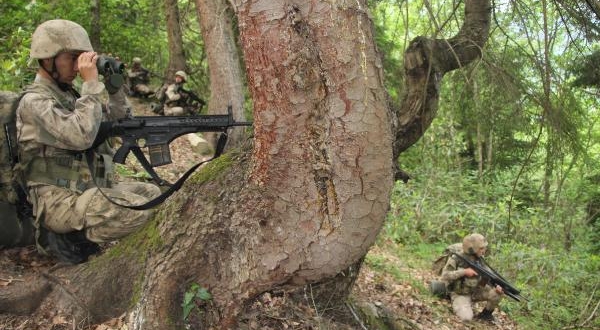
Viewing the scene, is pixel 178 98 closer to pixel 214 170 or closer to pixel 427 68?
pixel 427 68

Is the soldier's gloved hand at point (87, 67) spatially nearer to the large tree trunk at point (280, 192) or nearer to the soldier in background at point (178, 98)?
the large tree trunk at point (280, 192)

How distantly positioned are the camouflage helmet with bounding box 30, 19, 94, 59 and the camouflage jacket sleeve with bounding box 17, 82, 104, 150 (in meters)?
0.34

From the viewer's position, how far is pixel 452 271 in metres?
7.09

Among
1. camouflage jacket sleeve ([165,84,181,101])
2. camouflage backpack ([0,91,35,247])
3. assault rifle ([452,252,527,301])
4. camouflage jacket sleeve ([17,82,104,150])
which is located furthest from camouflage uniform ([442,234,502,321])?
camouflage jacket sleeve ([165,84,181,101])

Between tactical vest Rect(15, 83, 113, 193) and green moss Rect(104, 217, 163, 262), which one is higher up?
tactical vest Rect(15, 83, 113, 193)

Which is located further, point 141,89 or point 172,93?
point 141,89

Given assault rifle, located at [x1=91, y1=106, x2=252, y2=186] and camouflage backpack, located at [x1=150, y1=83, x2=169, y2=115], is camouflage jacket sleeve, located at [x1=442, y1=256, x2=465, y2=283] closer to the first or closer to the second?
assault rifle, located at [x1=91, y1=106, x2=252, y2=186]

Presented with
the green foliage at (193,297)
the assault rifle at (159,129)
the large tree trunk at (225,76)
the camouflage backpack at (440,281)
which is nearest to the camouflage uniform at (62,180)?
the assault rifle at (159,129)

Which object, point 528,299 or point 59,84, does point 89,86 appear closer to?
point 59,84

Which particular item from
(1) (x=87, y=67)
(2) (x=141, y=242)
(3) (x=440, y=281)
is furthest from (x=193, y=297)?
(3) (x=440, y=281)

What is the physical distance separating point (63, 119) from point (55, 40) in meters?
0.67

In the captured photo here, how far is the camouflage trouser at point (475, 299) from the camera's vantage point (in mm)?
6617

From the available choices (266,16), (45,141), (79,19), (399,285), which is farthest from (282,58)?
(79,19)

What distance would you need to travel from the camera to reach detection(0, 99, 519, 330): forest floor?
3.15 m
